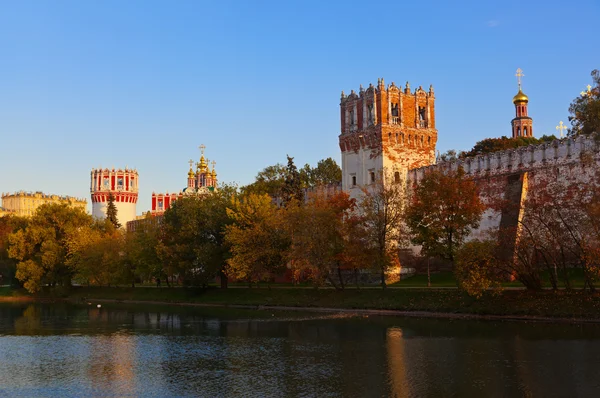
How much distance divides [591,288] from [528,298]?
11.3 ft

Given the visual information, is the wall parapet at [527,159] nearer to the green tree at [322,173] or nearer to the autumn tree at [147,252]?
the autumn tree at [147,252]

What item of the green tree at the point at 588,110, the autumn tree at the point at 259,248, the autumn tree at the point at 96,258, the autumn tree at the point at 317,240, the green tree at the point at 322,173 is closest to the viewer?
the green tree at the point at 588,110

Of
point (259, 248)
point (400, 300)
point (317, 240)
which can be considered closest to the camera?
point (400, 300)

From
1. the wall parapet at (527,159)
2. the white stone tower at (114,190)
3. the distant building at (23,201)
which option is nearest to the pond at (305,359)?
the wall parapet at (527,159)

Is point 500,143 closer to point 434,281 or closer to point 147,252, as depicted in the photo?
point 434,281

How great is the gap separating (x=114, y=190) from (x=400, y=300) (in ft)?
244

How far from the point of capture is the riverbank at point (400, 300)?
34.1m

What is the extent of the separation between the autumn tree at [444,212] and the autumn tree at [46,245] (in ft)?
136

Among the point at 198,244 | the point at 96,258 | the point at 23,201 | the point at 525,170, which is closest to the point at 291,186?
the point at 198,244

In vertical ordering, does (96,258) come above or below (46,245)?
below

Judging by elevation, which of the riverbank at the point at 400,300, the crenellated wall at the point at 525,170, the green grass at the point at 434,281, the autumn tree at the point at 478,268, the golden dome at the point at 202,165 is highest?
the golden dome at the point at 202,165

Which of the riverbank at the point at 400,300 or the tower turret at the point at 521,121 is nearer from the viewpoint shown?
the riverbank at the point at 400,300

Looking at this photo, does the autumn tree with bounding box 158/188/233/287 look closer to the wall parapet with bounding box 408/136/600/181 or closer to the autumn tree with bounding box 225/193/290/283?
the autumn tree with bounding box 225/193/290/283

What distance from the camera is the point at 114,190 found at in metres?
106
